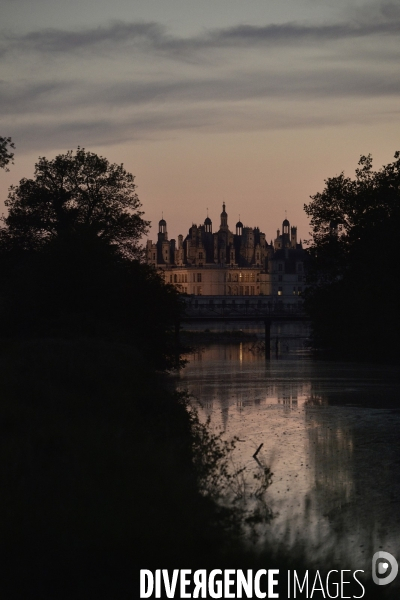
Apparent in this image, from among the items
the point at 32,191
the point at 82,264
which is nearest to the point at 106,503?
the point at 82,264

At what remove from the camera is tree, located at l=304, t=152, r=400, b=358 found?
58812mm

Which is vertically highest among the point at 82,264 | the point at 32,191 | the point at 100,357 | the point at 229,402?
the point at 32,191

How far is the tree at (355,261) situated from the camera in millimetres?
58812

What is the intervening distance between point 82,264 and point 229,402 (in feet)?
36.3

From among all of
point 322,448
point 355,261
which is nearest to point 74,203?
point 355,261

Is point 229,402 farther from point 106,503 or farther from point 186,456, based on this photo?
point 106,503

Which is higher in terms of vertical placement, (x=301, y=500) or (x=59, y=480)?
(x=59, y=480)

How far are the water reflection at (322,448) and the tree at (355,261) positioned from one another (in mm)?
8390

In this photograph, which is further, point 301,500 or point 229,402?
point 229,402

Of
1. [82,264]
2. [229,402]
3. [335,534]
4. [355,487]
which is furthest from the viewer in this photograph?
[82,264]

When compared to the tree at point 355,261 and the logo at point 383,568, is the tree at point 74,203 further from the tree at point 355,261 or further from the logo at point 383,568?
→ the logo at point 383,568

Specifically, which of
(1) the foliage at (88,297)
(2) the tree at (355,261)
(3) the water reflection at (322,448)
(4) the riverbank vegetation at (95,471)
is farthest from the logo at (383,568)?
(2) the tree at (355,261)

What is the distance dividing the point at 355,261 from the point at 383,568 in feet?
163

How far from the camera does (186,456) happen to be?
15.8 metres
